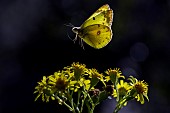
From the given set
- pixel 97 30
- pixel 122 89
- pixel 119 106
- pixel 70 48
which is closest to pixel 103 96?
pixel 119 106

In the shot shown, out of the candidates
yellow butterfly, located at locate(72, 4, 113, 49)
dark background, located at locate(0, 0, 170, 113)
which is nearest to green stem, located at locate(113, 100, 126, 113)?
yellow butterfly, located at locate(72, 4, 113, 49)

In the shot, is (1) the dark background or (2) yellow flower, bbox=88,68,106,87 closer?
(2) yellow flower, bbox=88,68,106,87

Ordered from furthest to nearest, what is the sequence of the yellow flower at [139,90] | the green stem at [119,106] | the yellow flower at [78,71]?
1. the yellow flower at [139,90]
2. the yellow flower at [78,71]
3. the green stem at [119,106]

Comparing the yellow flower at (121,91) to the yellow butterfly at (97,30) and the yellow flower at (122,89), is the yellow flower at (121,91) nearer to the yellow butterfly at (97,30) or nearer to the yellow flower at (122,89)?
the yellow flower at (122,89)

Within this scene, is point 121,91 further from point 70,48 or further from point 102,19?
point 70,48

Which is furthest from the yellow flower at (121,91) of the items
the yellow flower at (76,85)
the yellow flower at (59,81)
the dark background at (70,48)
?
the dark background at (70,48)

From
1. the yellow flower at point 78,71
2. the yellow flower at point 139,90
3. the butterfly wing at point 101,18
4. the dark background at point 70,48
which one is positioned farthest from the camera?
the dark background at point 70,48

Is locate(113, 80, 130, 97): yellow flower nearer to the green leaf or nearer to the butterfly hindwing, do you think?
the green leaf
